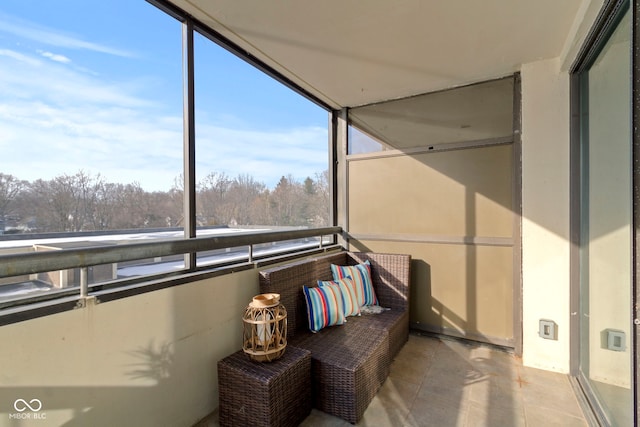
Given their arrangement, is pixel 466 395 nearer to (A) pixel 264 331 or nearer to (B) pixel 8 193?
(A) pixel 264 331

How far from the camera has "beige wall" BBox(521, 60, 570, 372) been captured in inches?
87.0

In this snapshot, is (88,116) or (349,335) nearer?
(88,116)

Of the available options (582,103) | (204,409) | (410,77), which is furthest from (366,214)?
(204,409)

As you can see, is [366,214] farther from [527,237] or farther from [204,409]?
[204,409]

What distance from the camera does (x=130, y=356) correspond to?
139 cm

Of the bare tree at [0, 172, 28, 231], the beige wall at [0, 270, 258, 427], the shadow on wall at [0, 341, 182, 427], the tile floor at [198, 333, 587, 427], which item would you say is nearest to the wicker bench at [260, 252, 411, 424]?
the tile floor at [198, 333, 587, 427]

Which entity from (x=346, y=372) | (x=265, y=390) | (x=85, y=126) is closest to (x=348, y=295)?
(x=346, y=372)

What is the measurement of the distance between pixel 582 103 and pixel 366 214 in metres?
1.89

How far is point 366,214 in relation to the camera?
3.19 metres

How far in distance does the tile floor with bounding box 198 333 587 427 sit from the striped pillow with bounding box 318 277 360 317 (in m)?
0.51

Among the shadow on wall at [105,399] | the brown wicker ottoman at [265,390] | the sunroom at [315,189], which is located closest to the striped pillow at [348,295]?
the sunroom at [315,189]

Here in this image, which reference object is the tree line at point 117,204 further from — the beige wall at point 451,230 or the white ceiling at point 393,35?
the beige wall at point 451,230

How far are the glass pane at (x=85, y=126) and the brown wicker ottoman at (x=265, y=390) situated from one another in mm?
808
